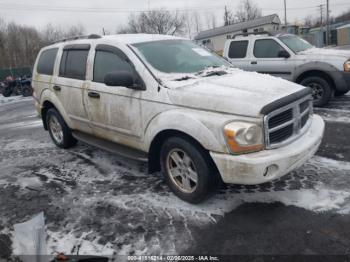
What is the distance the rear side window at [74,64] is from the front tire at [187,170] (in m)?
2.03

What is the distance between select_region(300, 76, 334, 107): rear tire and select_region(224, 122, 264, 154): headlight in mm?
5218

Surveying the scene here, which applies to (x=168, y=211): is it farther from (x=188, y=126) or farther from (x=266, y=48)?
(x=266, y=48)

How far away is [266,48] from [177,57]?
489cm

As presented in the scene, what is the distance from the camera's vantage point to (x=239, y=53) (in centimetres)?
883

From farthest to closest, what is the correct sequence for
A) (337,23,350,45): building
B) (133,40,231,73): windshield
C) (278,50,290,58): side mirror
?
(337,23,350,45): building → (278,50,290,58): side mirror → (133,40,231,73): windshield

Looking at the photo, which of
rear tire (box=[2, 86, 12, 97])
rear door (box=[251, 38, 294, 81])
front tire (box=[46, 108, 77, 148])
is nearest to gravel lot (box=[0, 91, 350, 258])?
front tire (box=[46, 108, 77, 148])

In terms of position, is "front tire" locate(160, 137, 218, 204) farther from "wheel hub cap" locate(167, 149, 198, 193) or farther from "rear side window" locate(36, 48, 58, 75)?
"rear side window" locate(36, 48, 58, 75)

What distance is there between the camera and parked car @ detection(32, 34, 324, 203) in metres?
3.00

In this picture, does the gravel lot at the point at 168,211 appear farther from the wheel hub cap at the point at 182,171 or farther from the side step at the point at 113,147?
the side step at the point at 113,147

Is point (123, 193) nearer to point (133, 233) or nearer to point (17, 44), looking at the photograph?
point (133, 233)

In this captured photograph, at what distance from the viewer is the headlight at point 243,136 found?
115 inches

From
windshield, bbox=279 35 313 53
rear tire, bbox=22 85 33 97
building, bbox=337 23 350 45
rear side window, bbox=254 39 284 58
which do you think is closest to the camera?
windshield, bbox=279 35 313 53

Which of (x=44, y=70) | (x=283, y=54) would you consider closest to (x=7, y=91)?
(x=44, y=70)

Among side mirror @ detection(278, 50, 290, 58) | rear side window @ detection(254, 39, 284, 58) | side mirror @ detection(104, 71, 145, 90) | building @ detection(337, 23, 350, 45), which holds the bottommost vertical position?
side mirror @ detection(104, 71, 145, 90)
